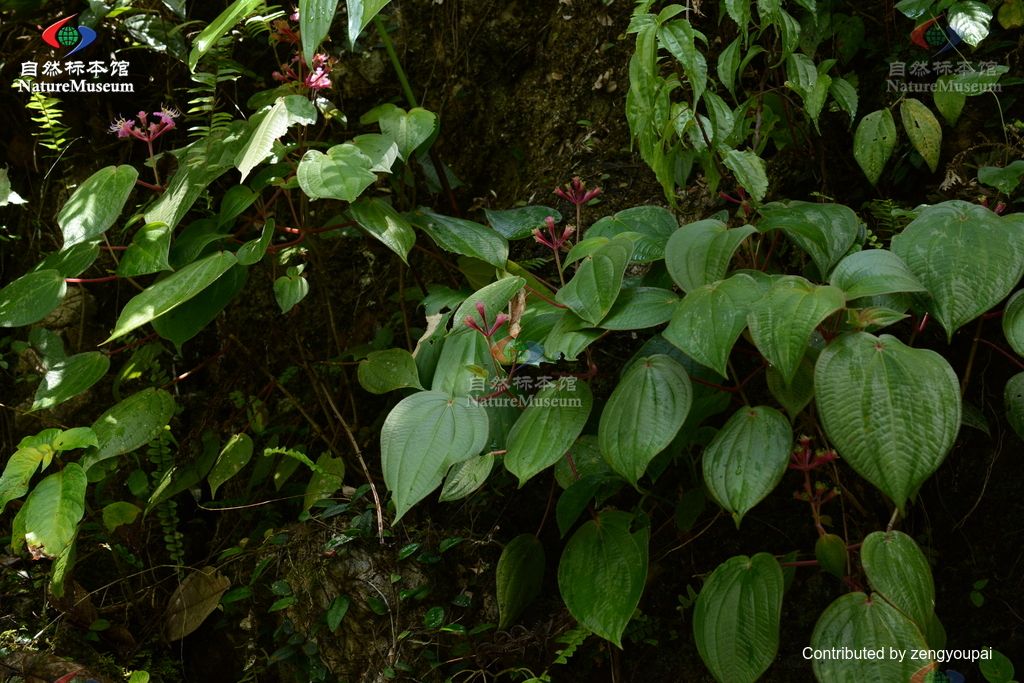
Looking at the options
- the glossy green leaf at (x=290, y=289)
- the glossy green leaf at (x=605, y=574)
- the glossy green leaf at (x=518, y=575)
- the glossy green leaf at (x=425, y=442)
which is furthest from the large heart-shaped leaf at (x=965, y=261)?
the glossy green leaf at (x=290, y=289)

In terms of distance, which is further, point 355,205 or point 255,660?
point 255,660

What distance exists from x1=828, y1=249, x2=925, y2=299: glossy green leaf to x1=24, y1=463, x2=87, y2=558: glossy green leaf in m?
1.32

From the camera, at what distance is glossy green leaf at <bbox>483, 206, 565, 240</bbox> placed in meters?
1.68

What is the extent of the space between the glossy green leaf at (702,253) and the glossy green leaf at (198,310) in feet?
2.79

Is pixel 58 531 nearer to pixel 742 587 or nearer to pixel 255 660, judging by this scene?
pixel 255 660

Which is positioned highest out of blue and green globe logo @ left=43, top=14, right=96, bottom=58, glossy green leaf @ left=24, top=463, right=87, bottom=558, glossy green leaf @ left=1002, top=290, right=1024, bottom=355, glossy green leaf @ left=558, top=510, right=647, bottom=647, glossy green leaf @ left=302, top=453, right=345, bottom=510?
blue and green globe logo @ left=43, top=14, right=96, bottom=58

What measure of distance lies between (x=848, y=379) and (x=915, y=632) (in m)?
0.35

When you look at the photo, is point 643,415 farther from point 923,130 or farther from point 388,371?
point 923,130

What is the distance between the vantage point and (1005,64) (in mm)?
1713

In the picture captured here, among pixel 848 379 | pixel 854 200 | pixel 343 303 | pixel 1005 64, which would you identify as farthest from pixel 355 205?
pixel 1005 64

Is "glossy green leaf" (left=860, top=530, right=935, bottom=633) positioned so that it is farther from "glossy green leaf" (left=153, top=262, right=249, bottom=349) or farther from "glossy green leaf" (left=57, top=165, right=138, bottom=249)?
"glossy green leaf" (left=57, top=165, right=138, bottom=249)

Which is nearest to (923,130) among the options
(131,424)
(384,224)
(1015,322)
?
(1015,322)

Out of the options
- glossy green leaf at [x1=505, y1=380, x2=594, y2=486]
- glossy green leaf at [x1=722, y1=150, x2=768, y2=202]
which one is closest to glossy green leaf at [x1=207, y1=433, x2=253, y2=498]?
glossy green leaf at [x1=505, y1=380, x2=594, y2=486]

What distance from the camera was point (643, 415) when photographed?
3.63ft
